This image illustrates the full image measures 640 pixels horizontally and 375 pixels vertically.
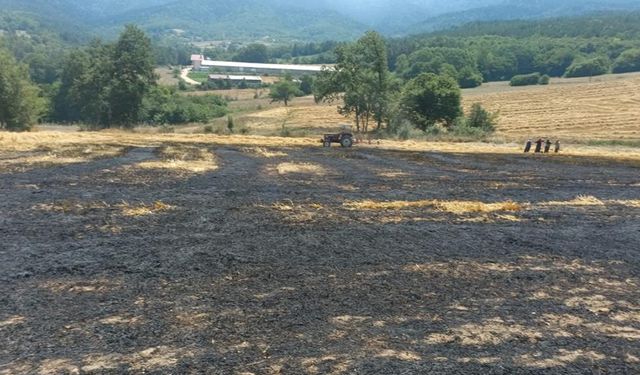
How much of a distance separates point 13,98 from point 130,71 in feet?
42.6

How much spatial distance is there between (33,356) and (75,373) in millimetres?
675

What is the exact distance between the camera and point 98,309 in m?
6.91

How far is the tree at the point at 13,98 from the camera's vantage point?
49688 mm

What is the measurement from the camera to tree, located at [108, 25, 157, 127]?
46094 millimetres

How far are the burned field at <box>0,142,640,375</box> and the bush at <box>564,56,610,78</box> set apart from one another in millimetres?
109650

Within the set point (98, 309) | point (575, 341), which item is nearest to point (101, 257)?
point (98, 309)

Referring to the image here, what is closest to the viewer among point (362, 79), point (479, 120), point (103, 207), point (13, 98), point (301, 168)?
point (103, 207)

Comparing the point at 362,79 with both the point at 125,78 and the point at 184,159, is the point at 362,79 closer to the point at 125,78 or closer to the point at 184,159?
the point at 125,78

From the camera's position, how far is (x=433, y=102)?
45.9 metres

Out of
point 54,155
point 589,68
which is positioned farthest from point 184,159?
point 589,68

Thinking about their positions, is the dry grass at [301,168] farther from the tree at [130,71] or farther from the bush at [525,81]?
the bush at [525,81]

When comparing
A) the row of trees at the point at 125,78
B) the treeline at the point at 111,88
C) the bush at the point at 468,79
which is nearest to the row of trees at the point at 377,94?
the row of trees at the point at 125,78

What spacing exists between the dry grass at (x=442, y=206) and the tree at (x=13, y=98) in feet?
151

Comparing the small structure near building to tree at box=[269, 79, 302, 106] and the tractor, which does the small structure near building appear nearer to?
tree at box=[269, 79, 302, 106]
